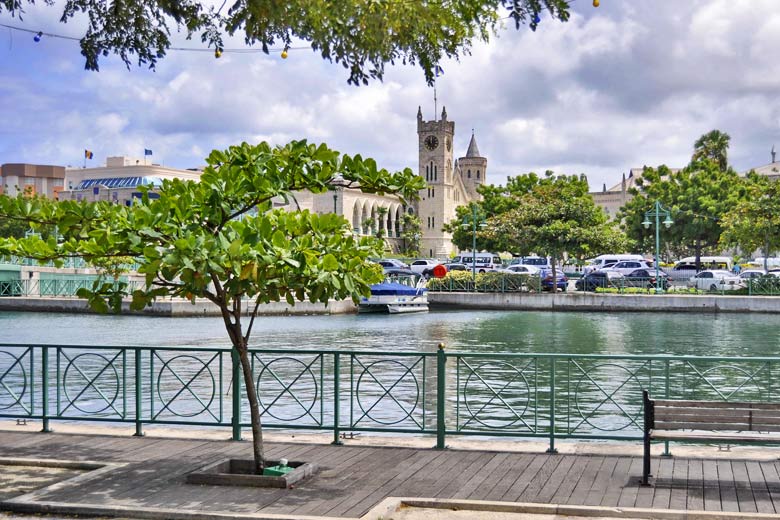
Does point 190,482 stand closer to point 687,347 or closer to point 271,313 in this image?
point 687,347

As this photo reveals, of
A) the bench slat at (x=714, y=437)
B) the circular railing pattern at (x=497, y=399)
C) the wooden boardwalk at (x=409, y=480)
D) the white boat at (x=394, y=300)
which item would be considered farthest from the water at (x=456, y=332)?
the bench slat at (x=714, y=437)

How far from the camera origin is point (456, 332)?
3762 cm

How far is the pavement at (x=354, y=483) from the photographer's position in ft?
23.3

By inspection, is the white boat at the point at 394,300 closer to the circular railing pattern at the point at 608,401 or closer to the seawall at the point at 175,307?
the seawall at the point at 175,307

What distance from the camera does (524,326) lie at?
40.2 meters

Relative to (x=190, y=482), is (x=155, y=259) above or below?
above

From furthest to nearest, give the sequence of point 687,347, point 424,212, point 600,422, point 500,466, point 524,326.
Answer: point 424,212
point 524,326
point 687,347
point 600,422
point 500,466

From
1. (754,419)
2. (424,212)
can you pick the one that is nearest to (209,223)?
(754,419)

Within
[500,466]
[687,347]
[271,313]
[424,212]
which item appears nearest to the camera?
[500,466]

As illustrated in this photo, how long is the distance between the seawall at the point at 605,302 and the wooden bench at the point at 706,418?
3966 centimetres

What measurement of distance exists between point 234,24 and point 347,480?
509 centimetres

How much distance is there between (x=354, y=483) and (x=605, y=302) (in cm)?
4136

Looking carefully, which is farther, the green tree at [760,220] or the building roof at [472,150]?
the building roof at [472,150]

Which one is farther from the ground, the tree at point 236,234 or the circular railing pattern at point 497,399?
the tree at point 236,234
